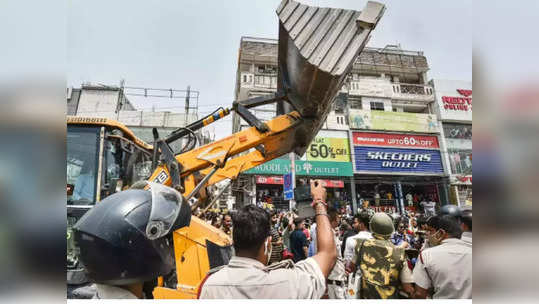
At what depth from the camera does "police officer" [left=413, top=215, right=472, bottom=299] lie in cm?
203

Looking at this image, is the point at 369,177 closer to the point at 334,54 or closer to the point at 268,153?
the point at 268,153

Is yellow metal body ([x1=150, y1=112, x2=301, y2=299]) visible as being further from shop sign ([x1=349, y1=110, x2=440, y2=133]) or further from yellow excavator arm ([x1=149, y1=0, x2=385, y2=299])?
shop sign ([x1=349, y1=110, x2=440, y2=133])

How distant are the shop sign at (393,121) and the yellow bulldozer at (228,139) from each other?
16.7 m

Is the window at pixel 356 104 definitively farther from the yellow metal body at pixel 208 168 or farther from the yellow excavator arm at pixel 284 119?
the yellow metal body at pixel 208 168

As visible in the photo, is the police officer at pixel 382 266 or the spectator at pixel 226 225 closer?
the police officer at pixel 382 266

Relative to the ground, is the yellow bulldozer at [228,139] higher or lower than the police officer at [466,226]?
higher

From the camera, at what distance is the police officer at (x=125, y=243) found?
131cm

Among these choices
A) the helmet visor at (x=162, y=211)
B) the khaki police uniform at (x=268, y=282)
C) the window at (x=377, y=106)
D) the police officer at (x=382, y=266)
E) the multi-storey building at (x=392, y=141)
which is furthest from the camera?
the window at (x=377, y=106)

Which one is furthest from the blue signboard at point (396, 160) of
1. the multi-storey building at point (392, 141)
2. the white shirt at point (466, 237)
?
the white shirt at point (466, 237)

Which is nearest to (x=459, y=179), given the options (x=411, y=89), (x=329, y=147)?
(x=411, y=89)

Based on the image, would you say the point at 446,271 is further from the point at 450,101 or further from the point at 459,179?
the point at 450,101

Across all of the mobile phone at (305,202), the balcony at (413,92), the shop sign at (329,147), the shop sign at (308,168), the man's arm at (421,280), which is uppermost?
the balcony at (413,92)
